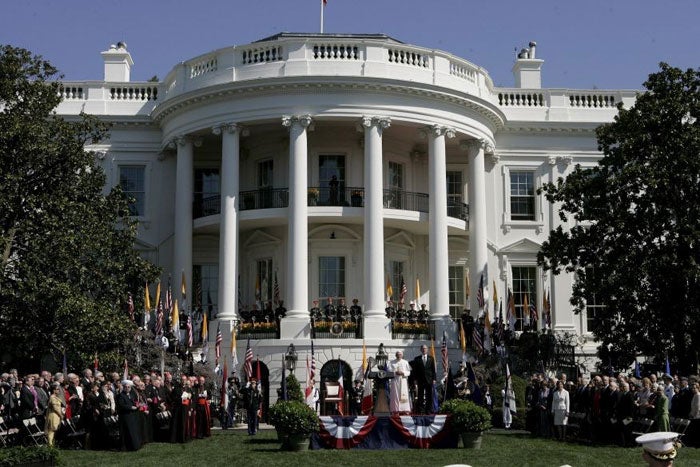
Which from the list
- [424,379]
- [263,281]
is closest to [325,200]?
[263,281]

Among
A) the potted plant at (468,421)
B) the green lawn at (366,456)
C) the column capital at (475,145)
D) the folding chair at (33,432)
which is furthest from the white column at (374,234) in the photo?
the folding chair at (33,432)

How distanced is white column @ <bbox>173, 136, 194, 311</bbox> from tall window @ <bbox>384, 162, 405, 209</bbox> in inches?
280

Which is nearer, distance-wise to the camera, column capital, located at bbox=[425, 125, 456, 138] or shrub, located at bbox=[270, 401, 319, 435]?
shrub, located at bbox=[270, 401, 319, 435]

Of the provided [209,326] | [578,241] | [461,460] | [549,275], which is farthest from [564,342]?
[461,460]

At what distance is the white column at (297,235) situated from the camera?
3192cm

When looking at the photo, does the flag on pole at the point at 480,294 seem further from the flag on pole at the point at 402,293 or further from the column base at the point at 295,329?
the column base at the point at 295,329

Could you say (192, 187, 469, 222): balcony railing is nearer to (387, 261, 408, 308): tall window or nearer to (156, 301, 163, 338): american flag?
(387, 261, 408, 308): tall window

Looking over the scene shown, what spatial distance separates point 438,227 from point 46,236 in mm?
13491

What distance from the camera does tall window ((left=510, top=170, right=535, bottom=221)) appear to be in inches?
1505

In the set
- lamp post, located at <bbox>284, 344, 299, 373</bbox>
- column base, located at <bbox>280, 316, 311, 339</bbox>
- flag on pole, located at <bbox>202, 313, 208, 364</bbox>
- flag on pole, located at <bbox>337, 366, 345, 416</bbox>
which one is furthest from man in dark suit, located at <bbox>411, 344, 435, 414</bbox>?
flag on pole, located at <bbox>202, 313, 208, 364</bbox>

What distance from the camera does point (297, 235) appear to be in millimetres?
32531

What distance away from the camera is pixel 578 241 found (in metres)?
29.4

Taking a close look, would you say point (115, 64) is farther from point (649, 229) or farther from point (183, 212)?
point (649, 229)

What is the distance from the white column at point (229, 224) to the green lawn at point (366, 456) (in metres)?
11.8
